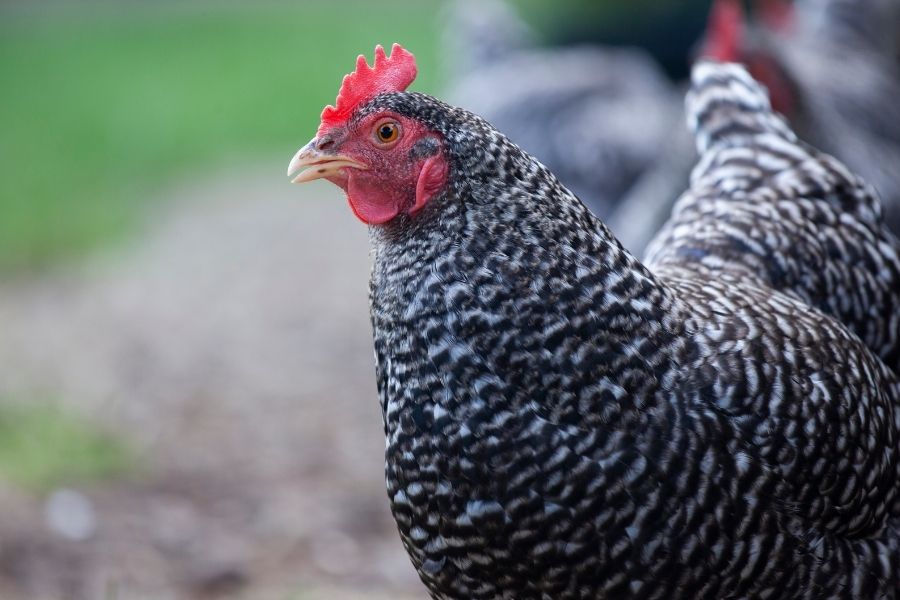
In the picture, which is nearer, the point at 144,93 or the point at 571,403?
the point at 571,403

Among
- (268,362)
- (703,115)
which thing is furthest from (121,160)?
(703,115)

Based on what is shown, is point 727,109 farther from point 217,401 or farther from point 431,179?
point 217,401

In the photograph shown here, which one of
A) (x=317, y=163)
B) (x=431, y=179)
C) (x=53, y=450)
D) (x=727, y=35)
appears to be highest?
(x=727, y=35)

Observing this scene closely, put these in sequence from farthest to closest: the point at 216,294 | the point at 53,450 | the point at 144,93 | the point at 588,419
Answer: the point at 144,93 → the point at 216,294 → the point at 53,450 → the point at 588,419

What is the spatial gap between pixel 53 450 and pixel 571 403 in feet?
12.4

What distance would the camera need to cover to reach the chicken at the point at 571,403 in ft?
7.48

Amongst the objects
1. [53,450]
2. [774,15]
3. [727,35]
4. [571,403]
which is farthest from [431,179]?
[774,15]

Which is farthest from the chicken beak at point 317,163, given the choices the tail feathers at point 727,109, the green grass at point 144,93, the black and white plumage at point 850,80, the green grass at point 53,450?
the green grass at point 144,93

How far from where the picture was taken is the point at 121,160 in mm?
11375

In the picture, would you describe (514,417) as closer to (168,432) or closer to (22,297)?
(168,432)

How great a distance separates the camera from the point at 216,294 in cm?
828

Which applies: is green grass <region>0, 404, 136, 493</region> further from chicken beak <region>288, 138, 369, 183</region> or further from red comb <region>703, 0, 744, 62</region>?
red comb <region>703, 0, 744, 62</region>

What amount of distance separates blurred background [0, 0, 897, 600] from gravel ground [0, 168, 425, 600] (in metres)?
0.02

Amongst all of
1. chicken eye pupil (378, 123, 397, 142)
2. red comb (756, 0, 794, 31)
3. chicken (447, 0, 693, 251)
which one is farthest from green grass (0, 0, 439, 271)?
chicken eye pupil (378, 123, 397, 142)
